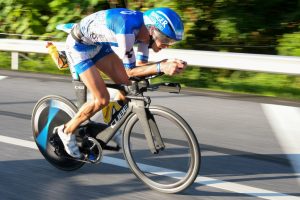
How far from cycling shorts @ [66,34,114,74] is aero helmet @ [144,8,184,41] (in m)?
0.79

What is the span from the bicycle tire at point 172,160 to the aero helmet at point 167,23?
65cm

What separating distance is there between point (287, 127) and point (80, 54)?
3154 millimetres

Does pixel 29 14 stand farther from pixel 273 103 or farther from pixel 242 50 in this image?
pixel 273 103

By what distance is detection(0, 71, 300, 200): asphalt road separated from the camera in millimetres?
4766

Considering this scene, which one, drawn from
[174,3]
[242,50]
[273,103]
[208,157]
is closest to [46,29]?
[174,3]

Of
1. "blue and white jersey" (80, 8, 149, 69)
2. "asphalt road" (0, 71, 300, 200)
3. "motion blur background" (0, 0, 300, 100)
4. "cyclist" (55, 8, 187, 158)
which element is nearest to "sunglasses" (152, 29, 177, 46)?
"cyclist" (55, 8, 187, 158)

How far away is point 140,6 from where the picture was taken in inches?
481

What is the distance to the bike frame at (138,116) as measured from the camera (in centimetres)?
460

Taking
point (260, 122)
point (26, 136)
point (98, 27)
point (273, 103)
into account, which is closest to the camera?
point (98, 27)

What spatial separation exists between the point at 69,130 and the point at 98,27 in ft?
3.43

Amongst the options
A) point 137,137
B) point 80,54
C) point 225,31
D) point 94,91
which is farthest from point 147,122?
point 225,31

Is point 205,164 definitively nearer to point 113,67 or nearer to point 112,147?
point 112,147

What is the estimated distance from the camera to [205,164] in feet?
18.2

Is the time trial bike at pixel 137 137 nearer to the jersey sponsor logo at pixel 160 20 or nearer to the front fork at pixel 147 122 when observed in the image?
the front fork at pixel 147 122
